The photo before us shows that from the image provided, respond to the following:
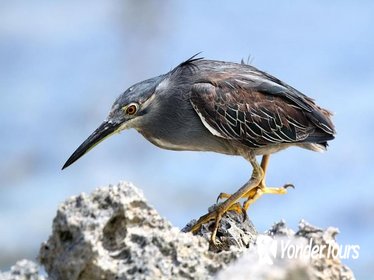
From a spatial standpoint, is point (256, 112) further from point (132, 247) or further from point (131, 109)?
point (132, 247)

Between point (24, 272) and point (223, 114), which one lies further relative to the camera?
point (223, 114)

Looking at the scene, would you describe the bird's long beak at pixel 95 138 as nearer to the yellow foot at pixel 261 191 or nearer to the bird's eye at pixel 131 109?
the bird's eye at pixel 131 109

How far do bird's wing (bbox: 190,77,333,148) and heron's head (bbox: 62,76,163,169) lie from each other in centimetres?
38

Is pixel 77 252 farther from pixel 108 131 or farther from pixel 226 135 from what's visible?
pixel 226 135

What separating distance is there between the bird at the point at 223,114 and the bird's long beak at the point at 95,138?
32mm

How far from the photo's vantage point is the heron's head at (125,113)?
6688 millimetres

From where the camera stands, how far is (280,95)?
24.7ft

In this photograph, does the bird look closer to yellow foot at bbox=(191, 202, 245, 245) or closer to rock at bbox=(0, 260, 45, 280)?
yellow foot at bbox=(191, 202, 245, 245)

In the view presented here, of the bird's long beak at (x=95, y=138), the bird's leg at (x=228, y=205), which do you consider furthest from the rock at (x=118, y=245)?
the bird's long beak at (x=95, y=138)

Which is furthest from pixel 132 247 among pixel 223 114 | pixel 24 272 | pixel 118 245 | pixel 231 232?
pixel 223 114

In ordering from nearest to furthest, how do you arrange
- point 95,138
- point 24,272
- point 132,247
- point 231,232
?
point 24,272, point 132,247, point 231,232, point 95,138

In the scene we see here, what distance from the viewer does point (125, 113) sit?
22.5 ft

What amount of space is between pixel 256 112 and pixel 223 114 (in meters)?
0.35

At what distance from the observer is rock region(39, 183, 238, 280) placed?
3596mm
